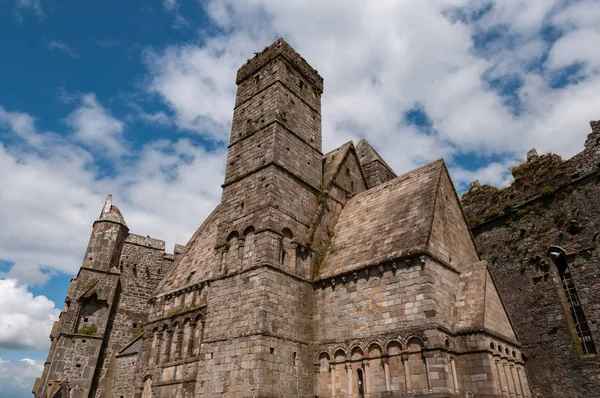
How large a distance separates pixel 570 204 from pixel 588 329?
15.6 ft

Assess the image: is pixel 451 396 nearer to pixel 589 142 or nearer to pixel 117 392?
pixel 589 142

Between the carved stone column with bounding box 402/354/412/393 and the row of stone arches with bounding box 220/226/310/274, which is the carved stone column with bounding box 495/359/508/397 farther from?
the row of stone arches with bounding box 220/226/310/274

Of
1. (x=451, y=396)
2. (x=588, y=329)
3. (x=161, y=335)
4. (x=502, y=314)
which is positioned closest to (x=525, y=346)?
(x=588, y=329)

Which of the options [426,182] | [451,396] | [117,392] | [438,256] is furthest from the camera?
[117,392]

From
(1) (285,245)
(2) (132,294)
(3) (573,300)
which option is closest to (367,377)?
(1) (285,245)

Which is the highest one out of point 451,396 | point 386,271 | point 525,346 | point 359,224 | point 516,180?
point 516,180

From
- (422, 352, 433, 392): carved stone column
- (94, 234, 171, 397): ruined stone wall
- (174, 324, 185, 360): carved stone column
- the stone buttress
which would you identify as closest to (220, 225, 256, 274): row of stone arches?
(174, 324, 185, 360): carved stone column

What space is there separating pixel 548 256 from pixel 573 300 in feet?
6.12

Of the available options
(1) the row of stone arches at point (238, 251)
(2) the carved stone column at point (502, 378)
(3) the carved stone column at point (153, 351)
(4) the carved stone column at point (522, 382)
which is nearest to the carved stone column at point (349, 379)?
(2) the carved stone column at point (502, 378)

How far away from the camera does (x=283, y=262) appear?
50.4ft

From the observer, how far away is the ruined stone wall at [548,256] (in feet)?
49.1

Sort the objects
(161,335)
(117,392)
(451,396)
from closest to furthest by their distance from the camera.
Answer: (451,396) → (161,335) → (117,392)

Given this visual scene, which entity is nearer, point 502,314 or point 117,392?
point 502,314

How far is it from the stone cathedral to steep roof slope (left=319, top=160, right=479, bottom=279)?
73 mm
